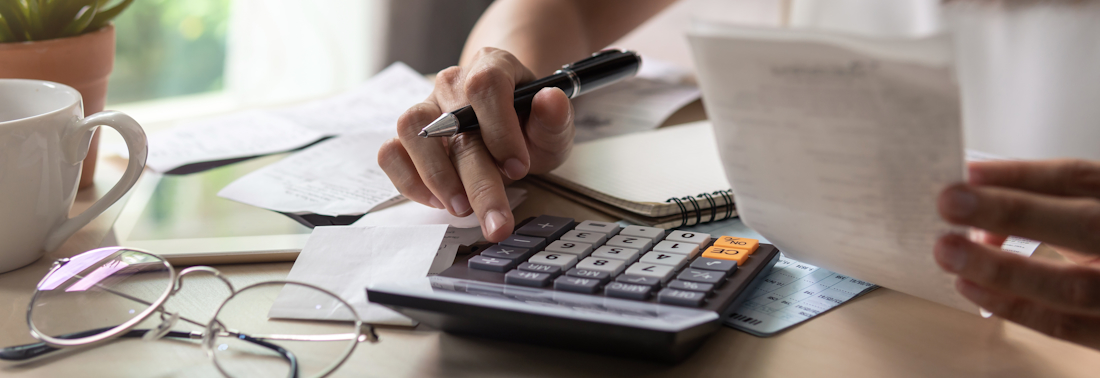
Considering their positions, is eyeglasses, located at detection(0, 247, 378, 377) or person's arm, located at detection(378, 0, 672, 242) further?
person's arm, located at detection(378, 0, 672, 242)

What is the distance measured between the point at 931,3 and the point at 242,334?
0.96 meters

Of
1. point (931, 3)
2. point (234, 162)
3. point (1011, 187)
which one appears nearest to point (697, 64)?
point (1011, 187)

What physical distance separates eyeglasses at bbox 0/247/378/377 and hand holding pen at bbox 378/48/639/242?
0.15 meters

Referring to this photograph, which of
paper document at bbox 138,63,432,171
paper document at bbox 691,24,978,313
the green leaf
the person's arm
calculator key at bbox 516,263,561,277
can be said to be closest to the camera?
paper document at bbox 691,24,978,313

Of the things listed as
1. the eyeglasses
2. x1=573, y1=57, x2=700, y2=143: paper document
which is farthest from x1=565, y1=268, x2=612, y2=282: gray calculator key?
x1=573, y1=57, x2=700, y2=143: paper document

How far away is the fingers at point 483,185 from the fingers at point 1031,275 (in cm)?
26

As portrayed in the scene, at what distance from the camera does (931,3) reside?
0.97 m

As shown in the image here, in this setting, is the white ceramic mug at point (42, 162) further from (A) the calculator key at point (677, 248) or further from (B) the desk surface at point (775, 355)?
(A) the calculator key at point (677, 248)

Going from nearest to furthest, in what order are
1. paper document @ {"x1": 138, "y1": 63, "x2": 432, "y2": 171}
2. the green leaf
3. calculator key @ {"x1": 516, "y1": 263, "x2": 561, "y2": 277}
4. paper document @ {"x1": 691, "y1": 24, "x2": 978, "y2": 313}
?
paper document @ {"x1": 691, "y1": 24, "x2": 978, "y2": 313} → calculator key @ {"x1": 516, "y1": 263, "x2": 561, "y2": 277} → the green leaf → paper document @ {"x1": 138, "y1": 63, "x2": 432, "y2": 171}

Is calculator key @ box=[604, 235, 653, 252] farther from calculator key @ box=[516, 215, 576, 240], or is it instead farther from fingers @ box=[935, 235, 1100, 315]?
fingers @ box=[935, 235, 1100, 315]

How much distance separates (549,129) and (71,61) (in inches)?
→ 16.3

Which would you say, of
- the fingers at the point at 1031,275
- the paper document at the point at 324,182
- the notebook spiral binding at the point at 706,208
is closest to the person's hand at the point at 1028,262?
the fingers at the point at 1031,275

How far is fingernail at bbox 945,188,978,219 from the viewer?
31 cm

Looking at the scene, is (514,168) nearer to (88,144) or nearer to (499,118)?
(499,118)
